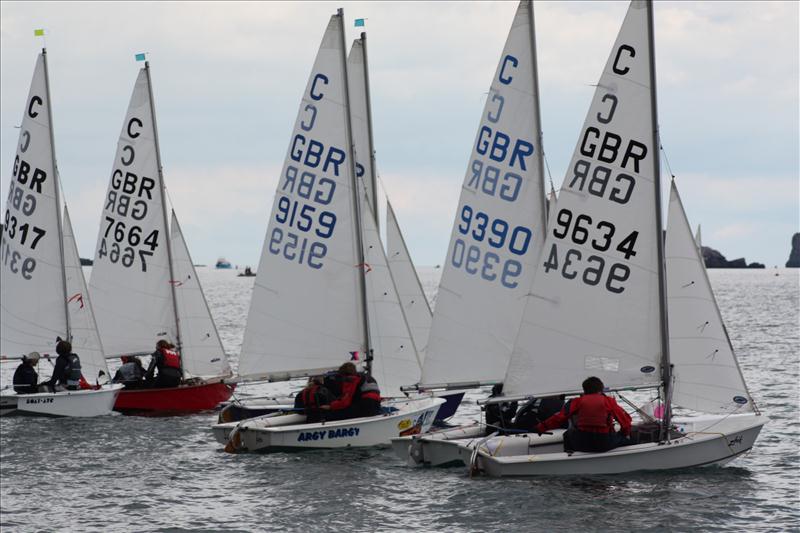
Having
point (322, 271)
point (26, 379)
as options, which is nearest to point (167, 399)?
point (26, 379)

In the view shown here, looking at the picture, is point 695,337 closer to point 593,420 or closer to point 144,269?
point 593,420

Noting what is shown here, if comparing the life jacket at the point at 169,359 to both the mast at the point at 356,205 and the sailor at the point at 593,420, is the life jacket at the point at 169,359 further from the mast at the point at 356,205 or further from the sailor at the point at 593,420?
the sailor at the point at 593,420

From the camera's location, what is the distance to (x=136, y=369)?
91.1ft

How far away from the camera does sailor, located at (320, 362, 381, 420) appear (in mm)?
20609

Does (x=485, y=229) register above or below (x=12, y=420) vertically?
above

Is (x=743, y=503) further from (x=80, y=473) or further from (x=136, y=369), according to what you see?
(x=136, y=369)

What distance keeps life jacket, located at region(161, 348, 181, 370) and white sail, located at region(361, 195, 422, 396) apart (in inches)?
233

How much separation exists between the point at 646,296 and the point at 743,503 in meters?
3.22

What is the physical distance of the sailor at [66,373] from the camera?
26312 mm

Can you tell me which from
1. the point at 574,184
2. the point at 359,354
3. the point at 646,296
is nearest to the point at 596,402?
the point at 646,296

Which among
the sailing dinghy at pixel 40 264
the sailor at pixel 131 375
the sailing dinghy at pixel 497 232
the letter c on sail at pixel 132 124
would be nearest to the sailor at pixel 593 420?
the sailing dinghy at pixel 497 232

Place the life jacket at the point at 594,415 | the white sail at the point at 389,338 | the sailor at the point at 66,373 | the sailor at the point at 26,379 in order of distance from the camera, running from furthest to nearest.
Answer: the sailor at the point at 26,379 < the sailor at the point at 66,373 < the white sail at the point at 389,338 < the life jacket at the point at 594,415

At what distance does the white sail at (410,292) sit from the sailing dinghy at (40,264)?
7.61m

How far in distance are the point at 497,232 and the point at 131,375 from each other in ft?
34.8
